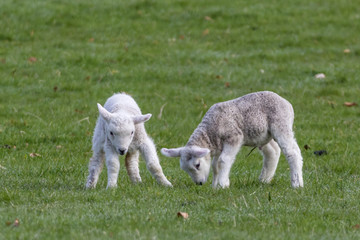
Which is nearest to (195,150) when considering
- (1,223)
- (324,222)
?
(324,222)

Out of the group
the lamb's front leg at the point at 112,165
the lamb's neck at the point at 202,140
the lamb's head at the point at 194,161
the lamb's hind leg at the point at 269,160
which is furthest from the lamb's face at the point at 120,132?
the lamb's hind leg at the point at 269,160

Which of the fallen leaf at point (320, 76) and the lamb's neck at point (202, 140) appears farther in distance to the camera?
the fallen leaf at point (320, 76)

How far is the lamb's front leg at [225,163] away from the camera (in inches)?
301

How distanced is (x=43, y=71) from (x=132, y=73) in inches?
75.1

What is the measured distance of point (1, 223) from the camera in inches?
231

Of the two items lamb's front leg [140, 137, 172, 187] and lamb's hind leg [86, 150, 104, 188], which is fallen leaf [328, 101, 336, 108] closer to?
lamb's front leg [140, 137, 172, 187]

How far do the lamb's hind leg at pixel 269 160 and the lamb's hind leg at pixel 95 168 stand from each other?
195cm

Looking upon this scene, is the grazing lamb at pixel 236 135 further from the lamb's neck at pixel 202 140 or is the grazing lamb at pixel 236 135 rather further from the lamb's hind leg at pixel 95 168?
the lamb's hind leg at pixel 95 168

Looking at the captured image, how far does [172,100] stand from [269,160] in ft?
17.3

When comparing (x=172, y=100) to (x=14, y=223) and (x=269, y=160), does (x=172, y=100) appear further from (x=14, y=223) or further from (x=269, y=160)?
(x=14, y=223)

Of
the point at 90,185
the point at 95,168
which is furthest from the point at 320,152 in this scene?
the point at 90,185

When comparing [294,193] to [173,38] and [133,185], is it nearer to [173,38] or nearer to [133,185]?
[133,185]

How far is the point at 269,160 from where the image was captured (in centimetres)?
827

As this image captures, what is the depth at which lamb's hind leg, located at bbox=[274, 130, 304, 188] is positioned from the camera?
775 cm
